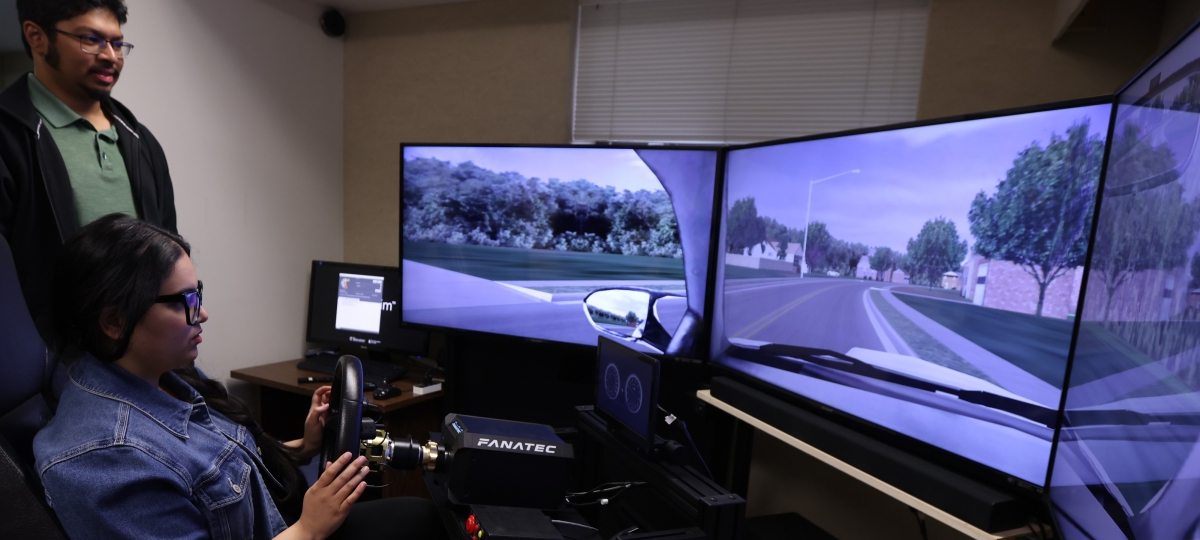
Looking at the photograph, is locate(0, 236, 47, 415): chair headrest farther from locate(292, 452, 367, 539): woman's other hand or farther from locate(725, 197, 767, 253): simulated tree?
locate(725, 197, 767, 253): simulated tree

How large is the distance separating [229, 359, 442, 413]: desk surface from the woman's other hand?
4.30 ft

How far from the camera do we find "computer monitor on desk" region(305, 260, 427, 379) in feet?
10.1

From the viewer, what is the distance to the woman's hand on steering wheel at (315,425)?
5.40 feet

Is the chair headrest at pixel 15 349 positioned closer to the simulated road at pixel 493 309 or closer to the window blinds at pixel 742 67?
the simulated road at pixel 493 309

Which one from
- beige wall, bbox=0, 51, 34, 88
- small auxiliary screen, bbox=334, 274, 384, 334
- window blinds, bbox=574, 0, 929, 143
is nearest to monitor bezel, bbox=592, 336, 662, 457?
window blinds, bbox=574, 0, 929, 143

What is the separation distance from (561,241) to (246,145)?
5.58 ft

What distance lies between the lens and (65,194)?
70.4 inches

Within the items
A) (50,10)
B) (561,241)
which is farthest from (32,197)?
(561,241)

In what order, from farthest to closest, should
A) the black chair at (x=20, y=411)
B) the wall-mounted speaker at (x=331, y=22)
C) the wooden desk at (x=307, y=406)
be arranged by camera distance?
the wall-mounted speaker at (x=331, y=22)
the wooden desk at (x=307, y=406)
the black chair at (x=20, y=411)

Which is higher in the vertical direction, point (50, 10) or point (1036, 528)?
point (50, 10)

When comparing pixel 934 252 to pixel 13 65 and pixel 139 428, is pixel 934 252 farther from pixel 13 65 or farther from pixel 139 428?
pixel 13 65

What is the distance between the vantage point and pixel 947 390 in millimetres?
1328

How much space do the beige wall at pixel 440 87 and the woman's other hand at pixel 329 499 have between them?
6.66 ft

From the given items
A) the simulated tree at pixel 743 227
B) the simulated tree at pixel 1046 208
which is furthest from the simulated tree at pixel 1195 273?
the simulated tree at pixel 743 227
